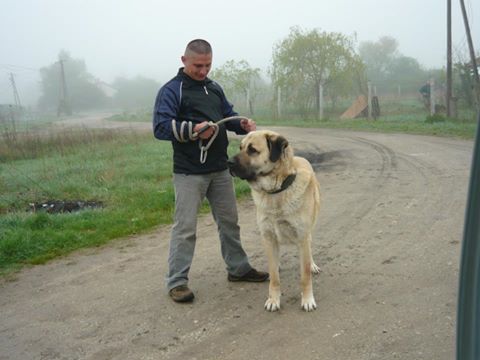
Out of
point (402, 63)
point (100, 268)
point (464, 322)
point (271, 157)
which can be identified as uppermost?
point (402, 63)

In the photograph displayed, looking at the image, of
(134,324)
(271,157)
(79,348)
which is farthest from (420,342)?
(79,348)

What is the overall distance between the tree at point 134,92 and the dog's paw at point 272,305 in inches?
2941

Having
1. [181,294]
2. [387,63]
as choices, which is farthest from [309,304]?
[387,63]

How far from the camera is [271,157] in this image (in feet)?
12.1

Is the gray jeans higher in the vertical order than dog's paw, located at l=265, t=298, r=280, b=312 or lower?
higher

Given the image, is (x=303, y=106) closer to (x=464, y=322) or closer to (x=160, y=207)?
(x=160, y=207)

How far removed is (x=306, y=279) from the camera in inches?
146

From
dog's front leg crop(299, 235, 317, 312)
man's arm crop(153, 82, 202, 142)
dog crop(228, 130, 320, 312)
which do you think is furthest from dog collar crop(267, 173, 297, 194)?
man's arm crop(153, 82, 202, 142)

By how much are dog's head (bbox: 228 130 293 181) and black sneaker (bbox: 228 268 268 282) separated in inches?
42.5

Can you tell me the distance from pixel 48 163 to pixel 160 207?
622cm

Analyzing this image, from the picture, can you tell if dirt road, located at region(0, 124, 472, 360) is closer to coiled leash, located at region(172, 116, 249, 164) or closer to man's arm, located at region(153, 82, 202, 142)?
coiled leash, located at region(172, 116, 249, 164)

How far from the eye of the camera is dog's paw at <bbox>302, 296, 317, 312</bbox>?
12.0 feet

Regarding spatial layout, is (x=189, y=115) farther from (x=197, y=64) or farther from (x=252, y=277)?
(x=252, y=277)

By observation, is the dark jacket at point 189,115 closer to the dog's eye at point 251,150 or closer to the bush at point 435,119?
the dog's eye at point 251,150
